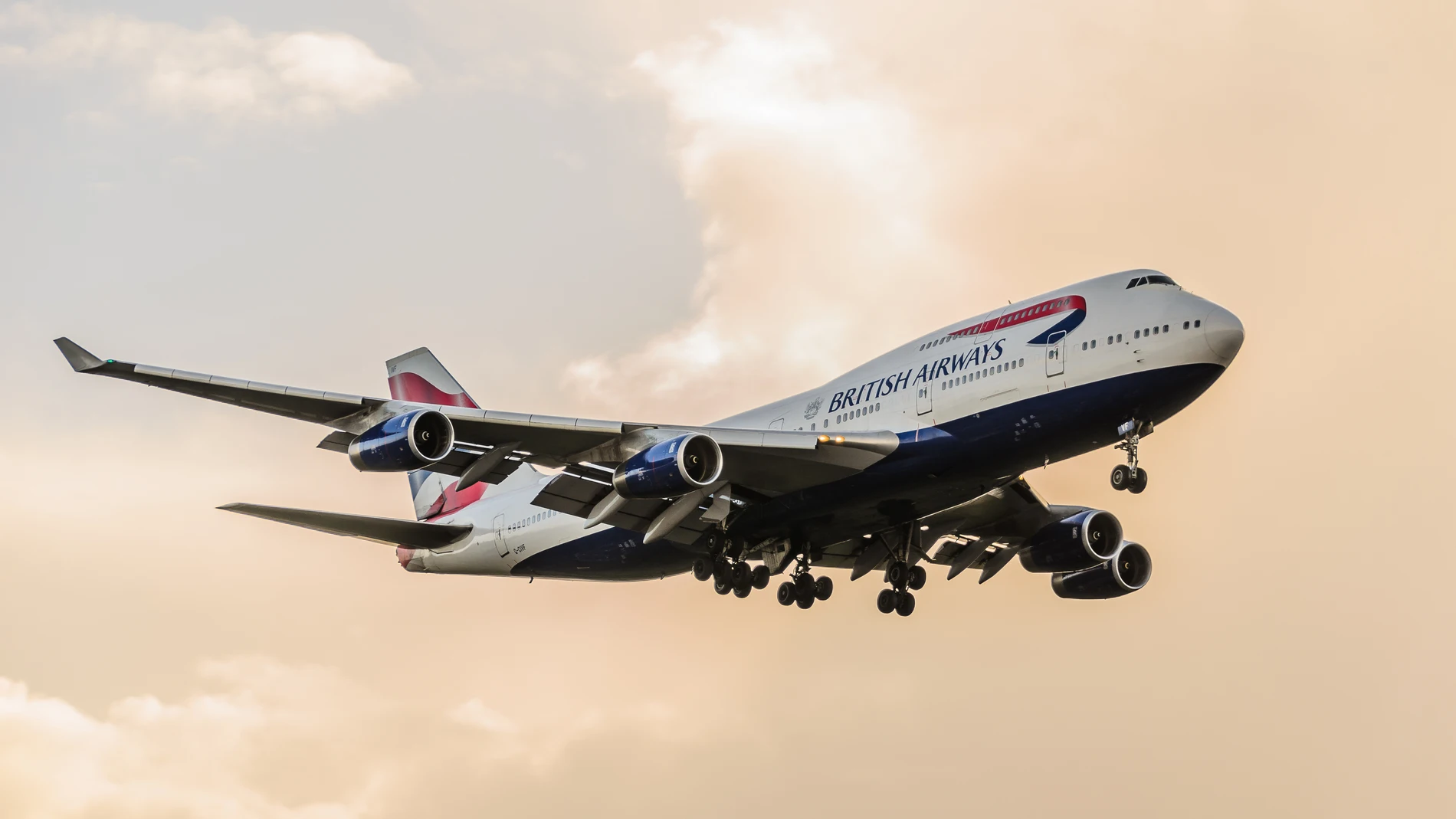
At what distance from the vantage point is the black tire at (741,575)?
123 feet

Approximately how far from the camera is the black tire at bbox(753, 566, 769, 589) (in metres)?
38.0

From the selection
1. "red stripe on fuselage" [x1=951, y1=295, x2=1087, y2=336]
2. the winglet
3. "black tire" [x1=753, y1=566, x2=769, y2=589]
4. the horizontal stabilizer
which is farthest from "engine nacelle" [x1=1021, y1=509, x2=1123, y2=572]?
the winglet

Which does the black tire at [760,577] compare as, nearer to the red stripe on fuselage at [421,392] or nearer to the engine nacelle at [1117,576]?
the engine nacelle at [1117,576]

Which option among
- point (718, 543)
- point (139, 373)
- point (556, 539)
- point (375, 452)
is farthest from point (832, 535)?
point (139, 373)

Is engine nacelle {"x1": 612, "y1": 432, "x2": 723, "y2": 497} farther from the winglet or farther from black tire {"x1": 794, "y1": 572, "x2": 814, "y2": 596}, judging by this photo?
the winglet

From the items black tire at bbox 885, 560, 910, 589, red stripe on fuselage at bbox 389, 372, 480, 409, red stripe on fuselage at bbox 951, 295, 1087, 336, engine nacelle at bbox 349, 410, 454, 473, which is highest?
red stripe on fuselage at bbox 389, 372, 480, 409

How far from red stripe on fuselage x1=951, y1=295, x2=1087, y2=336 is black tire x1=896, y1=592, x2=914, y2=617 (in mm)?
8165

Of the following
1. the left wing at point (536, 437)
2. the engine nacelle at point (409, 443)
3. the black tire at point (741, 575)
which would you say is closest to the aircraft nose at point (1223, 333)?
the left wing at point (536, 437)

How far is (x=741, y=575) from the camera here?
37562 millimetres

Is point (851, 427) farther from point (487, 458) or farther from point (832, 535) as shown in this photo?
point (487, 458)

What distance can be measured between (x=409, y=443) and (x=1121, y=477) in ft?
47.7

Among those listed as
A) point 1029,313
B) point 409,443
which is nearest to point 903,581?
point 1029,313

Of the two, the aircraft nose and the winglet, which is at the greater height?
the winglet

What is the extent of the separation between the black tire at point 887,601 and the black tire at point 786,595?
2.18m
